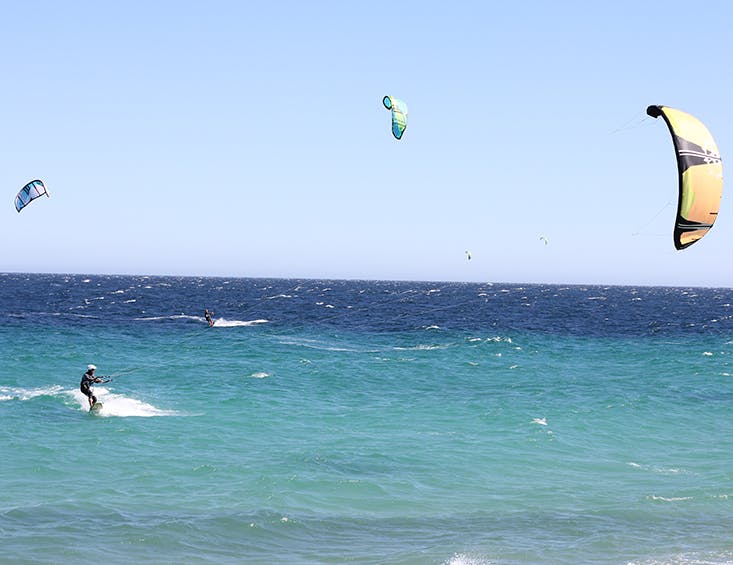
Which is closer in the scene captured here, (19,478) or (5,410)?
(19,478)

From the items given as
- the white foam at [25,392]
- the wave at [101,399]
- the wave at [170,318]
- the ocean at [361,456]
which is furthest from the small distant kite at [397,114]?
the wave at [170,318]

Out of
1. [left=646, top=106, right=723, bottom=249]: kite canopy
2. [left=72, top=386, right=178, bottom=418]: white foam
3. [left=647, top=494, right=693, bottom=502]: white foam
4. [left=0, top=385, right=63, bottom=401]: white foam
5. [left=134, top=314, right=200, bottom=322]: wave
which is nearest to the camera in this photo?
[left=646, top=106, right=723, bottom=249]: kite canopy

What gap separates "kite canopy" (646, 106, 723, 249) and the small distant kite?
53.3 feet

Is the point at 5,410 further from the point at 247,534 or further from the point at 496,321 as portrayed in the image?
the point at 496,321

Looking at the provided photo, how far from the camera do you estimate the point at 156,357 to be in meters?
46.1

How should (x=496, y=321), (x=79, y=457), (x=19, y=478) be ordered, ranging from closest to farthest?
(x=19, y=478), (x=79, y=457), (x=496, y=321)

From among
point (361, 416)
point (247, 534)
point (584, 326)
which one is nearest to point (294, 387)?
point (361, 416)

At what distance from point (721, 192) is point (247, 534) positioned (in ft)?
43.8

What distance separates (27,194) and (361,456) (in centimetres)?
2282

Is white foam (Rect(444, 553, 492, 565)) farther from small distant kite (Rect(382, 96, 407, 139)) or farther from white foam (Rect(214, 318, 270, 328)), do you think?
white foam (Rect(214, 318, 270, 328))

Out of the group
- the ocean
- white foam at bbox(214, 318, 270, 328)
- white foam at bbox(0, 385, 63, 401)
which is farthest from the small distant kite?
white foam at bbox(214, 318, 270, 328)

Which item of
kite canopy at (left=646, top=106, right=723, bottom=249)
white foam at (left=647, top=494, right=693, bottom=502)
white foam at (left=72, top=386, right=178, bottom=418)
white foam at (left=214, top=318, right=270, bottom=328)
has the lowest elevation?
white foam at (left=72, top=386, right=178, bottom=418)

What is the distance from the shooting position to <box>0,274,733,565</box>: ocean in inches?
658

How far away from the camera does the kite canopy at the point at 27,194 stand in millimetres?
37281
